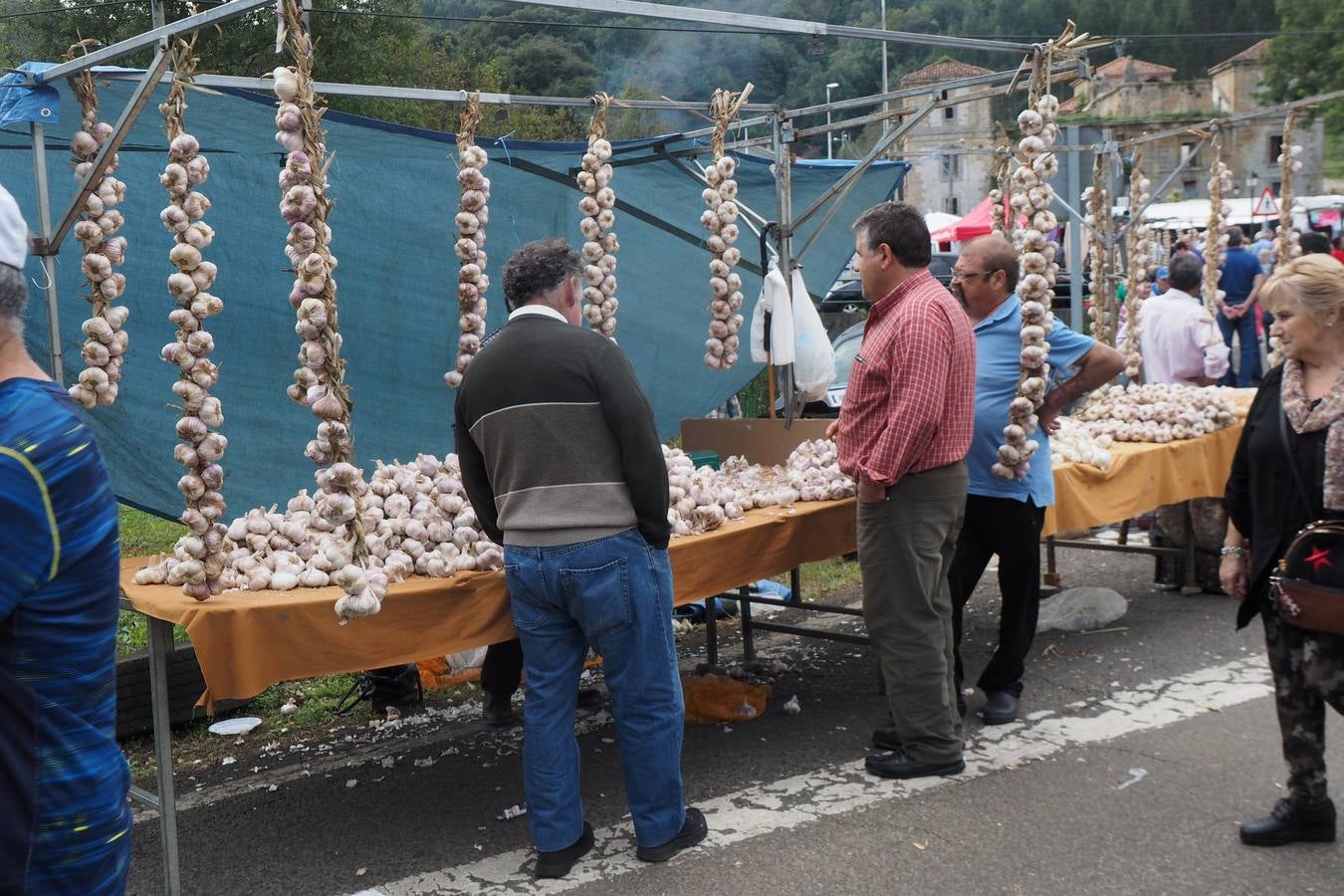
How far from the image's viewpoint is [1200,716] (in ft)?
16.0

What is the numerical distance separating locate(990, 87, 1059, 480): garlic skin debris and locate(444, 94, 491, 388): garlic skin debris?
6.81 feet

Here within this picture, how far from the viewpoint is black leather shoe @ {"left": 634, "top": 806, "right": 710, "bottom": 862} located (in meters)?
3.70

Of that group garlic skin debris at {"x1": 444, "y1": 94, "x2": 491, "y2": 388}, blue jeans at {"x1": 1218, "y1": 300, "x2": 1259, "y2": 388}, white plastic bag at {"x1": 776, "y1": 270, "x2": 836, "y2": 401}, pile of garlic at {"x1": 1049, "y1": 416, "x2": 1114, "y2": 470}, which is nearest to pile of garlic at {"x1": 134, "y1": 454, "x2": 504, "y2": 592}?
garlic skin debris at {"x1": 444, "y1": 94, "x2": 491, "y2": 388}

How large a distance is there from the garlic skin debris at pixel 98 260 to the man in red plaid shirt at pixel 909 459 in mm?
2438

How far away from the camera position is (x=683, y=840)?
3.79m

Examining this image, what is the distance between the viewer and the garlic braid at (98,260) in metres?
3.79

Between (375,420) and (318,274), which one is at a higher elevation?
(318,274)

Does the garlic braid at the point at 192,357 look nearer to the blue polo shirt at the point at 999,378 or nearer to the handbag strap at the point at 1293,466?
the blue polo shirt at the point at 999,378

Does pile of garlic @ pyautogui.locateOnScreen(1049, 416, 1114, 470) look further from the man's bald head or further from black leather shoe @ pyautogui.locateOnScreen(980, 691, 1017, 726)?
black leather shoe @ pyautogui.locateOnScreen(980, 691, 1017, 726)

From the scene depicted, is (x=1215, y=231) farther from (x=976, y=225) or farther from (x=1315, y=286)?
(x=976, y=225)

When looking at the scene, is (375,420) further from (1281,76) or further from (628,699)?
(1281,76)

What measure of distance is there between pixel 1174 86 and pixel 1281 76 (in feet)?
32.4

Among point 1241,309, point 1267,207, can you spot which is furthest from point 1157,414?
point 1267,207

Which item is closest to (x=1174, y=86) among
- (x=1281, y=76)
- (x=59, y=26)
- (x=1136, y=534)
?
(x=1281, y=76)
